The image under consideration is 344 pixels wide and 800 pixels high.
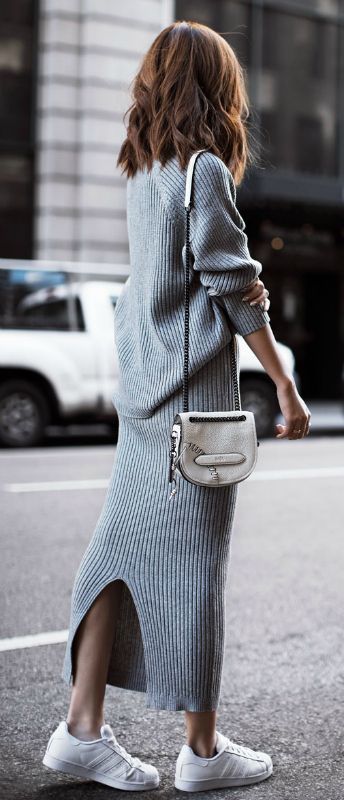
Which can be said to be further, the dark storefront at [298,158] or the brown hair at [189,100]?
the dark storefront at [298,158]

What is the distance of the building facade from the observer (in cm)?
1692

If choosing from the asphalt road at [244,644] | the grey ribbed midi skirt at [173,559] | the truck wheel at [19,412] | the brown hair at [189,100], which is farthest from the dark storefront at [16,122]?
the grey ribbed midi skirt at [173,559]

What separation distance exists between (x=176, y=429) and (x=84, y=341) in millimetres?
9415

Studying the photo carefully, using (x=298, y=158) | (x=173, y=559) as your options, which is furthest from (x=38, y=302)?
(x=173, y=559)

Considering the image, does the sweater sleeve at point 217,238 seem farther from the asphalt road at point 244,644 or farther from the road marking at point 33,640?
the road marking at point 33,640

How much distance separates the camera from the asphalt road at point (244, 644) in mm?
3104

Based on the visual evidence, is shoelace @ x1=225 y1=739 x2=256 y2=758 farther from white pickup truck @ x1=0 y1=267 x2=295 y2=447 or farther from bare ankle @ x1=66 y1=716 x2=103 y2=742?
white pickup truck @ x1=0 y1=267 x2=295 y2=447

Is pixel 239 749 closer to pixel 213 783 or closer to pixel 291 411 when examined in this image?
pixel 213 783

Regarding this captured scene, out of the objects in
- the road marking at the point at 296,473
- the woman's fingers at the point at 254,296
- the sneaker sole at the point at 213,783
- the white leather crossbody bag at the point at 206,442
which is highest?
the woman's fingers at the point at 254,296

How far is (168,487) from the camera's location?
9.11 ft

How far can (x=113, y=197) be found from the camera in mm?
17250

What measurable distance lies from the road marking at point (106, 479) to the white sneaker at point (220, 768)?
4753 millimetres

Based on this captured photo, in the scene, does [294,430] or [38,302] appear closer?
[294,430]

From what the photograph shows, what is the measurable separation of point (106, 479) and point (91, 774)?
6.15m
